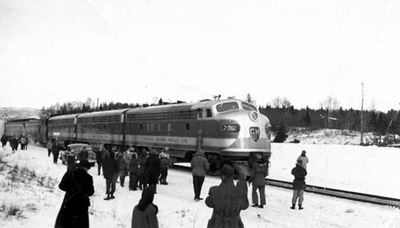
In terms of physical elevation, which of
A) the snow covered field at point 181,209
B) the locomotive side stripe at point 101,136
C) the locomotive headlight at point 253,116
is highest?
the locomotive headlight at point 253,116

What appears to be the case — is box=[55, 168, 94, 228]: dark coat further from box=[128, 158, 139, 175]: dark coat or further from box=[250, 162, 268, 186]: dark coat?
box=[128, 158, 139, 175]: dark coat

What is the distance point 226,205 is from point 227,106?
49.6 feet

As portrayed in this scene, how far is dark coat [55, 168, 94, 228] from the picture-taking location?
23.0 ft

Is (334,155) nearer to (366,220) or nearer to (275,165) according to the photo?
(275,165)

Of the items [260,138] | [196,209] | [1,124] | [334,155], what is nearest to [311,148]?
[334,155]

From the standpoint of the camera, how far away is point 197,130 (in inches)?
857

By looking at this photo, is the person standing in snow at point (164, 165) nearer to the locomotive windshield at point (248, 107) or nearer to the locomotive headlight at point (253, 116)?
the locomotive headlight at point (253, 116)

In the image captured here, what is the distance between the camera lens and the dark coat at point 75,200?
6996 mm

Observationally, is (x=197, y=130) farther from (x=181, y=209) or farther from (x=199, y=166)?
(x=181, y=209)

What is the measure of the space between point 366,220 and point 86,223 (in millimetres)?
8338

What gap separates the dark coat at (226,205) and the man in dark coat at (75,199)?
7.76 ft

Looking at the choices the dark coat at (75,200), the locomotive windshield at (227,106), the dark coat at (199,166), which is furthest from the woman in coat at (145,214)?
the locomotive windshield at (227,106)

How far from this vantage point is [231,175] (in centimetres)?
654

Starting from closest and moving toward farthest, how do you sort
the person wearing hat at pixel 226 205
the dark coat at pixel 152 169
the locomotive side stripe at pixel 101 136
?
the person wearing hat at pixel 226 205
the dark coat at pixel 152 169
the locomotive side stripe at pixel 101 136
